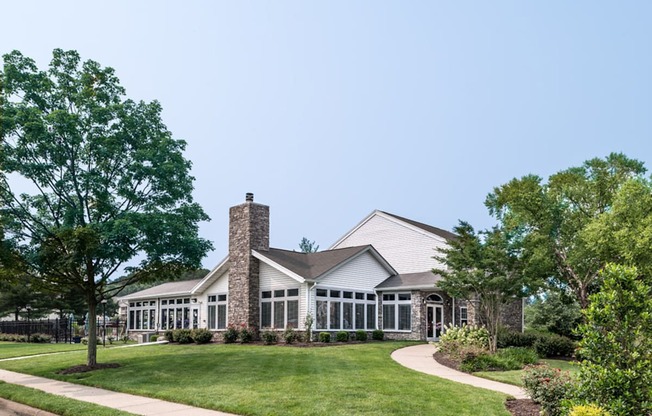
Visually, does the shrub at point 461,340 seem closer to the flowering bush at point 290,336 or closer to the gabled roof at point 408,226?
the flowering bush at point 290,336

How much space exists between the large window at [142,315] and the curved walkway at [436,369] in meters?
21.6

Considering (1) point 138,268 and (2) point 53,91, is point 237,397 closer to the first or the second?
(1) point 138,268

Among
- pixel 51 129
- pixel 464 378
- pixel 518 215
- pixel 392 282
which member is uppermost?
pixel 51 129

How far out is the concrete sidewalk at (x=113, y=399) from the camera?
36.3 feet

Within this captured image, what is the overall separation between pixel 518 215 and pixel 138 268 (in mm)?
16814

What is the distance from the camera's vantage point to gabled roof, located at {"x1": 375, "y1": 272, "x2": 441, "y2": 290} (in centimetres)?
2977

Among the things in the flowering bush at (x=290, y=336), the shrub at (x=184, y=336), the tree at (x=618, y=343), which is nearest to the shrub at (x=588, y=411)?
the tree at (x=618, y=343)

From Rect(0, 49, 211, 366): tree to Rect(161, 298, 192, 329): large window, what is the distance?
17.1 m

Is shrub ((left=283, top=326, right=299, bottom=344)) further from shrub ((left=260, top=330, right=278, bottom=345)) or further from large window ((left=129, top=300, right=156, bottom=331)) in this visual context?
large window ((left=129, top=300, right=156, bottom=331))

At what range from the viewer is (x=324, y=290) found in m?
29.0

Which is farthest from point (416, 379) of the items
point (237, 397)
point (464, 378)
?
point (237, 397)

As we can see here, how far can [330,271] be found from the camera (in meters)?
29.1

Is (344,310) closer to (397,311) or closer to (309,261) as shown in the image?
(397,311)

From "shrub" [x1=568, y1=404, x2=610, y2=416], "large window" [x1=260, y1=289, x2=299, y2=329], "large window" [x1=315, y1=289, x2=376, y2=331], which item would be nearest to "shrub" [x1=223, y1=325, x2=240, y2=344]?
"large window" [x1=260, y1=289, x2=299, y2=329]
